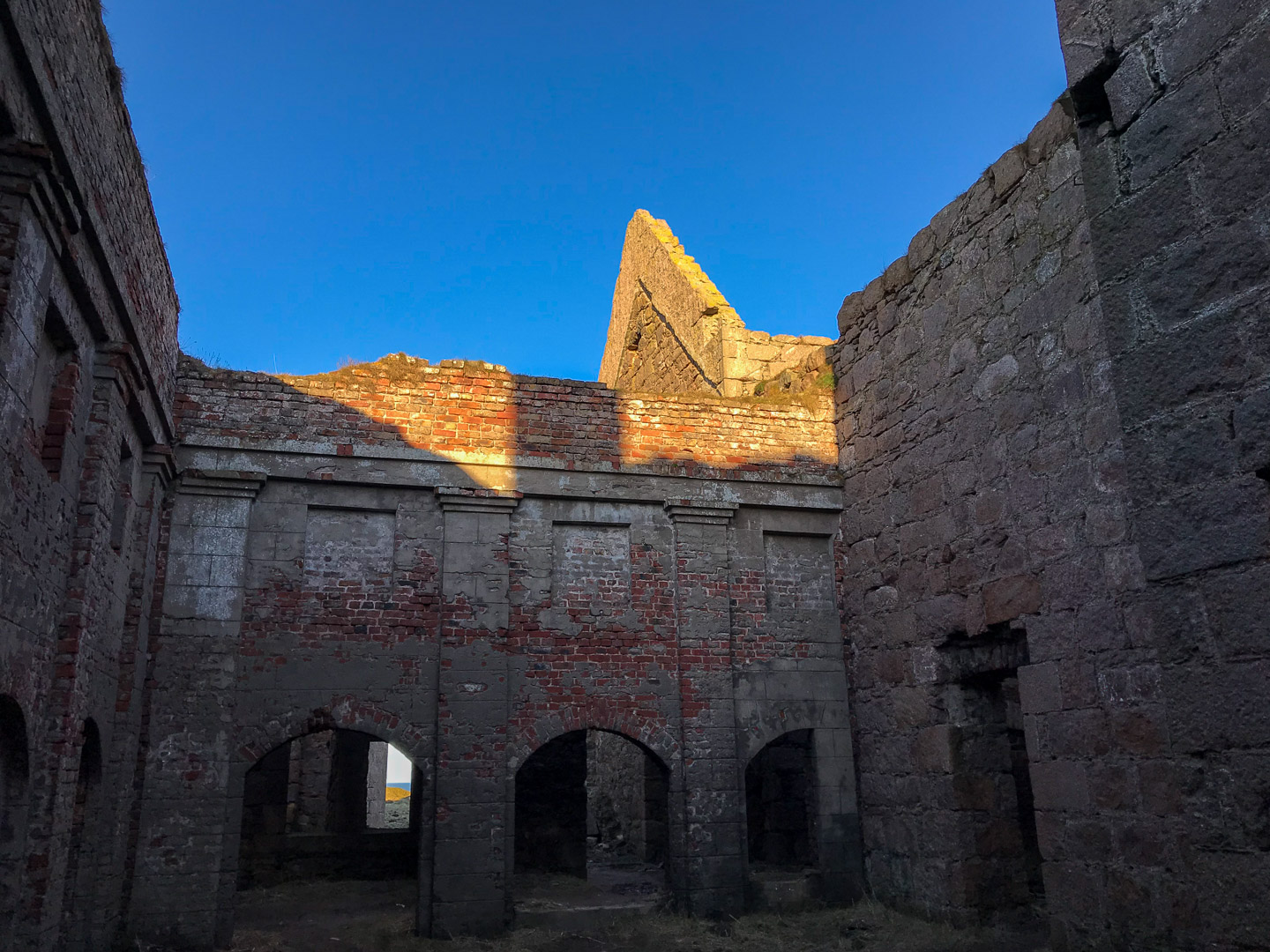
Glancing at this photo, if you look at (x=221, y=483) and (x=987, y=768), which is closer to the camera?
→ (x=987, y=768)

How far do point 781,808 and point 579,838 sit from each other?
2716 mm

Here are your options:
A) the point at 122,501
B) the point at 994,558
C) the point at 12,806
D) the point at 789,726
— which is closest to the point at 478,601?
the point at 122,501

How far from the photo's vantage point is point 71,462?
650 cm

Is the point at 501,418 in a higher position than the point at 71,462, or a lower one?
higher

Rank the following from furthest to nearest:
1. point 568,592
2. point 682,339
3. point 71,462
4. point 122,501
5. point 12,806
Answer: point 682,339 → point 568,592 → point 122,501 → point 71,462 → point 12,806

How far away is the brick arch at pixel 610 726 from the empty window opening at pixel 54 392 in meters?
5.06

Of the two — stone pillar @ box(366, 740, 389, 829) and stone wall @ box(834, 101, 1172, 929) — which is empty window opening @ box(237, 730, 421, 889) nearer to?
stone wall @ box(834, 101, 1172, 929)

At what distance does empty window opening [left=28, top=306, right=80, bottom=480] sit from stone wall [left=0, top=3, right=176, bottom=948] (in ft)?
0.04

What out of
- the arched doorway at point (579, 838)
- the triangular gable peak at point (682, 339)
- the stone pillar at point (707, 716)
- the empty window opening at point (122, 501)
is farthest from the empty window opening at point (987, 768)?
the empty window opening at point (122, 501)

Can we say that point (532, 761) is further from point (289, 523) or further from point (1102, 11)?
point (1102, 11)

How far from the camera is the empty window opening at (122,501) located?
25.6 ft

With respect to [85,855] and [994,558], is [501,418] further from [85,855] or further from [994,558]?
[85,855]

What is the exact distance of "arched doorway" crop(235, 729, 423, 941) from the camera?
10245 millimetres

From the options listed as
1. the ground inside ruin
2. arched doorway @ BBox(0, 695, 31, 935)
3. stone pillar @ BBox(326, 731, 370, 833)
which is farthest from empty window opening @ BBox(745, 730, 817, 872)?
arched doorway @ BBox(0, 695, 31, 935)
